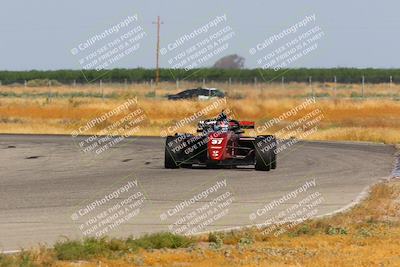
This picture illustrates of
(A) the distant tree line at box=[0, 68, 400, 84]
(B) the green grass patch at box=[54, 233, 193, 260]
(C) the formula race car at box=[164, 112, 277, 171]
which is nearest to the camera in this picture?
(B) the green grass patch at box=[54, 233, 193, 260]

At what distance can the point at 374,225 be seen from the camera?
50.4 feet

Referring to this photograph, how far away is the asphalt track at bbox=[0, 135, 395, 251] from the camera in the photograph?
15.3 metres

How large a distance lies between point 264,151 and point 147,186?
499 cm

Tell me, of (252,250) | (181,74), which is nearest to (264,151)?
(252,250)

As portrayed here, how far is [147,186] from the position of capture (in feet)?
70.6

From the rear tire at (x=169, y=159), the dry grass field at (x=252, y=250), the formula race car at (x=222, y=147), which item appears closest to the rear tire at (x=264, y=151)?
the formula race car at (x=222, y=147)

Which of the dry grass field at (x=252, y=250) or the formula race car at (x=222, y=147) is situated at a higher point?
the dry grass field at (x=252, y=250)

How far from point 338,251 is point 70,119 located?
45.8 m

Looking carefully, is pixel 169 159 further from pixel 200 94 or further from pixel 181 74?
pixel 181 74

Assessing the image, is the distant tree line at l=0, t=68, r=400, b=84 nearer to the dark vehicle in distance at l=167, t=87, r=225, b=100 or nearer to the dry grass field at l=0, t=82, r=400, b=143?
the dark vehicle in distance at l=167, t=87, r=225, b=100

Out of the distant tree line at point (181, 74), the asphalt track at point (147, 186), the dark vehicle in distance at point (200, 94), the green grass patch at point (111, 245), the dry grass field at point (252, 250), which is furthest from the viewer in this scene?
the distant tree line at point (181, 74)

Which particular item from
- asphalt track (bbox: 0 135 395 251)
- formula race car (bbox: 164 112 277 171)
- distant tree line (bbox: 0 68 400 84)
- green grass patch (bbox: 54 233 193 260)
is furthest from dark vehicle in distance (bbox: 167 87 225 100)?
green grass patch (bbox: 54 233 193 260)

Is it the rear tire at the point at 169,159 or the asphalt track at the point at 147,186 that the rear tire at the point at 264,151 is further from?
the rear tire at the point at 169,159

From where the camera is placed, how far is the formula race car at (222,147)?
25422 millimetres
